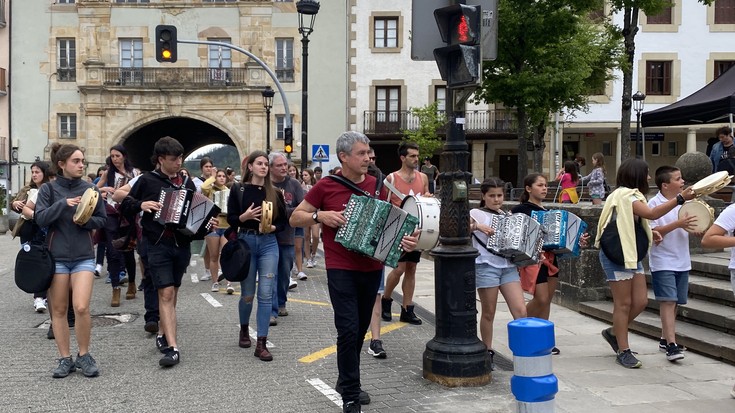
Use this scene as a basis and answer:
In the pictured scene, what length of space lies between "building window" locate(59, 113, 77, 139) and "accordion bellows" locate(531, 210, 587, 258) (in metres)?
33.3

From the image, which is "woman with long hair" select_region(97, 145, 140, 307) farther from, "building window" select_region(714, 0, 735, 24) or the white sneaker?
"building window" select_region(714, 0, 735, 24)

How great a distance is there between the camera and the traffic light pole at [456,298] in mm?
6348

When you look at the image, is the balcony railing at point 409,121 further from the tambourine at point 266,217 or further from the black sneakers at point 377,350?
the black sneakers at point 377,350

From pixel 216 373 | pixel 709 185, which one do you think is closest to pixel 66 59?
pixel 216 373

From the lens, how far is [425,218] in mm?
6344

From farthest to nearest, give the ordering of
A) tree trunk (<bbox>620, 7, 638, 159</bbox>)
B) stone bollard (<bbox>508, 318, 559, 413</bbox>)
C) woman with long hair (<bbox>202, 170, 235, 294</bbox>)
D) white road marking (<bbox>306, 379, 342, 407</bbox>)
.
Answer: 1. tree trunk (<bbox>620, 7, 638, 159</bbox>)
2. woman with long hair (<bbox>202, 170, 235, 294</bbox>)
3. white road marking (<bbox>306, 379, 342, 407</bbox>)
4. stone bollard (<bbox>508, 318, 559, 413</bbox>)

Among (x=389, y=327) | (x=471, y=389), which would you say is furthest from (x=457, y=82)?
(x=389, y=327)

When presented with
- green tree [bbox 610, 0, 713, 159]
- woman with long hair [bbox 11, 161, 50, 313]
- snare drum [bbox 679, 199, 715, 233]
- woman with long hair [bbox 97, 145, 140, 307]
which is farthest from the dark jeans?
green tree [bbox 610, 0, 713, 159]

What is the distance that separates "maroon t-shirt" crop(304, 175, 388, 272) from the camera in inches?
219

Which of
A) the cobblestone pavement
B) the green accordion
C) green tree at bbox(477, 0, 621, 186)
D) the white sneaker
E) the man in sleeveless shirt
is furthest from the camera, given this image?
green tree at bbox(477, 0, 621, 186)

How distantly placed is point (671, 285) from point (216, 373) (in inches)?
164

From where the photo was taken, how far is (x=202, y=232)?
23.4ft

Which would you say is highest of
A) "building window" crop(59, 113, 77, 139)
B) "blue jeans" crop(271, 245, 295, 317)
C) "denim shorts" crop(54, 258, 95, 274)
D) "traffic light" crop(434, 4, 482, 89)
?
"building window" crop(59, 113, 77, 139)

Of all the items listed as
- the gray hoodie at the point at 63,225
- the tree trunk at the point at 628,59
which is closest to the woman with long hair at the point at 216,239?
the gray hoodie at the point at 63,225
